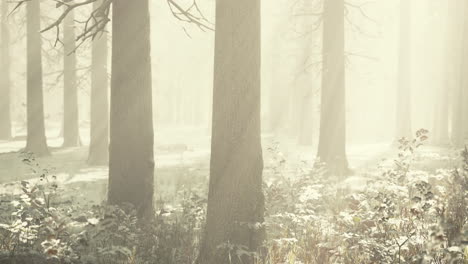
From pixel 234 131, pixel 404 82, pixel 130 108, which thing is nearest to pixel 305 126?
pixel 404 82

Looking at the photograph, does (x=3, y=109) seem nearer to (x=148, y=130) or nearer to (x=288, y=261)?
(x=148, y=130)

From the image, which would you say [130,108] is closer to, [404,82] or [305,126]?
Answer: [305,126]

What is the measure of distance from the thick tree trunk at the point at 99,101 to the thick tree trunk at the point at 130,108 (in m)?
7.66

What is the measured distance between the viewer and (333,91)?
38.9ft

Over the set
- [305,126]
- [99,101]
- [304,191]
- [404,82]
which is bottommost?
[304,191]

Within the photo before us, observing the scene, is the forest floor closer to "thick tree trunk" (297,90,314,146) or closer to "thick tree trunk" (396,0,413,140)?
"thick tree trunk" (396,0,413,140)

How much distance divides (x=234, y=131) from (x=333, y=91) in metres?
7.52

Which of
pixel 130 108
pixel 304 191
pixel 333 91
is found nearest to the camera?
pixel 130 108

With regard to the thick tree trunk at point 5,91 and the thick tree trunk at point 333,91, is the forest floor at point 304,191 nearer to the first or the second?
the thick tree trunk at point 333,91

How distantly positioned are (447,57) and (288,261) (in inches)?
891

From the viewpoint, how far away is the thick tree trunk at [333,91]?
11.7 m

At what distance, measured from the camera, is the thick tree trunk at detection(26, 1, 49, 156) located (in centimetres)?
1562

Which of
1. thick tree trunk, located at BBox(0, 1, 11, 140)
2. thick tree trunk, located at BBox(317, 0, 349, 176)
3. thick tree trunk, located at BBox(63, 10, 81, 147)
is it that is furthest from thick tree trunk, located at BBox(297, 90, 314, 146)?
thick tree trunk, located at BBox(0, 1, 11, 140)

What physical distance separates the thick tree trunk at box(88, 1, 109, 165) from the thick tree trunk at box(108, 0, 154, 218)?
7663 mm
